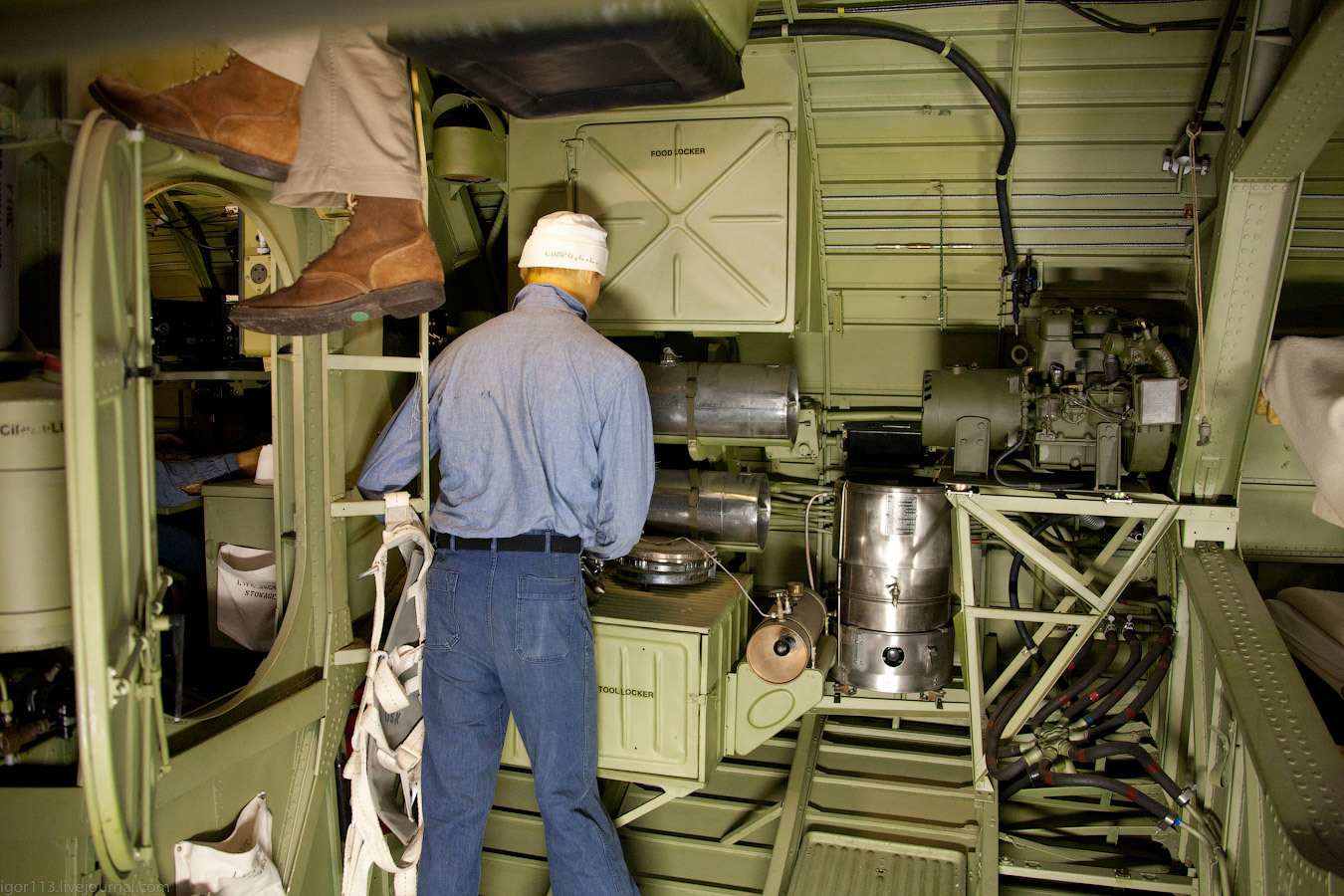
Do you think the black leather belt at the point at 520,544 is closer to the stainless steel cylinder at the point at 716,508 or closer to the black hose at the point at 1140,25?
the stainless steel cylinder at the point at 716,508

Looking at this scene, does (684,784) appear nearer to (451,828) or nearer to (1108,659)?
(451,828)

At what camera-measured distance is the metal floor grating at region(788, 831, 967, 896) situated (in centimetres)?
340

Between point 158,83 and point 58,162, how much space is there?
386 millimetres

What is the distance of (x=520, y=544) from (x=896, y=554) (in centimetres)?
202

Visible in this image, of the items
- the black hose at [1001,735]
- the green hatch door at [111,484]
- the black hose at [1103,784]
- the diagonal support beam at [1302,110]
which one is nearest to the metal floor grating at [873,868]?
the black hose at [1001,735]

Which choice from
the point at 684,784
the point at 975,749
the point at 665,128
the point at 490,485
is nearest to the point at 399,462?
the point at 490,485

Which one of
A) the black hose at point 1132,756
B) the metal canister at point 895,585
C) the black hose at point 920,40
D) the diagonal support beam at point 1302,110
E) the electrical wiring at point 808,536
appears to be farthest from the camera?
the electrical wiring at point 808,536

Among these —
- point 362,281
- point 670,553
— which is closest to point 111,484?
point 362,281

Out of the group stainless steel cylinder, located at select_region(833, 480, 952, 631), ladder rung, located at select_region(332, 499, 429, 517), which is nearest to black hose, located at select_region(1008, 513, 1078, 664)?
stainless steel cylinder, located at select_region(833, 480, 952, 631)

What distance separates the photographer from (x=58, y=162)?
2.54 metres

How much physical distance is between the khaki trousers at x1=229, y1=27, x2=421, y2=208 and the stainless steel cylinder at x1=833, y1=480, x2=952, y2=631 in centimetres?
252

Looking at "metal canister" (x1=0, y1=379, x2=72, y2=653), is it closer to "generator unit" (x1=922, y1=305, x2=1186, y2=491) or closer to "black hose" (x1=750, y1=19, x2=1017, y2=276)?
"black hose" (x1=750, y1=19, x2=1017, y2=276)

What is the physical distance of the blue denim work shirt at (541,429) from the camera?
2.72m

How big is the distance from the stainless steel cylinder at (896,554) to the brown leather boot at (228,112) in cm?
282
